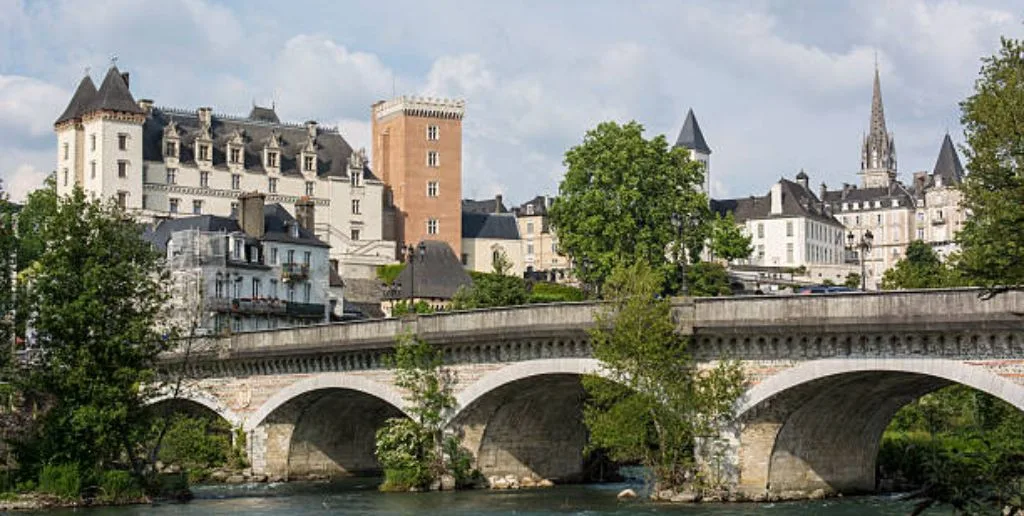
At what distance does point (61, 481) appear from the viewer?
129 feet

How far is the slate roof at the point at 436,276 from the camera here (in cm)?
9875

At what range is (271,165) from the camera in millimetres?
107688

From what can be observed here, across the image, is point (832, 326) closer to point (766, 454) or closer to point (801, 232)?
point (766, 454)

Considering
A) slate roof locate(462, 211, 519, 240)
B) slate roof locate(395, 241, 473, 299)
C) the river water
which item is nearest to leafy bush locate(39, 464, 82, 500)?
A: the river water

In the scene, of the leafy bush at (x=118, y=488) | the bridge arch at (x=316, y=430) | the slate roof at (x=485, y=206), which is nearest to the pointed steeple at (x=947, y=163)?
the slate roof at (x=485, y=206)

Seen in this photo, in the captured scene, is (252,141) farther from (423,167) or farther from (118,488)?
(118,488)

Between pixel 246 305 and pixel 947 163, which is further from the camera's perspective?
pixel 947 163

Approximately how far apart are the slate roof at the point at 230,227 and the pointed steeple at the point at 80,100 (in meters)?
24.6

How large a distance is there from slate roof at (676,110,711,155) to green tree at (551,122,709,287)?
287 ft

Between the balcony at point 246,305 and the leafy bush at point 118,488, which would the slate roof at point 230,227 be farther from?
the leafy bush at point 118,488

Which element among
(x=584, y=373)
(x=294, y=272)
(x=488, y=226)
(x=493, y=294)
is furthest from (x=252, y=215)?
(x=488, y=226)

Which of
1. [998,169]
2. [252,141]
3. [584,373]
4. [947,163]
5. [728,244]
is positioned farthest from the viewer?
[947,163]

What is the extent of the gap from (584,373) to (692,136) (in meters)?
119

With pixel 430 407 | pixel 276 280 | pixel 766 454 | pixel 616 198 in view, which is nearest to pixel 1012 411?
pixel 766 454
